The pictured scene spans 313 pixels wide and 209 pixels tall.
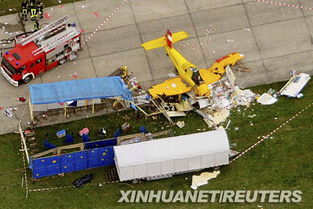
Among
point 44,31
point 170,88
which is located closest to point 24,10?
point 44,31

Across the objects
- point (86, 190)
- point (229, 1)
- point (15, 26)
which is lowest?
point (86, 190)

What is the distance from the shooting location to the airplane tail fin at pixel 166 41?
136 ft

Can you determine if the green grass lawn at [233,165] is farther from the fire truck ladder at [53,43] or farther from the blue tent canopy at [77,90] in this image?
the fire truck ladder at [53,43]

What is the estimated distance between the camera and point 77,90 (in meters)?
39.8

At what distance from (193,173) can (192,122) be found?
327cm

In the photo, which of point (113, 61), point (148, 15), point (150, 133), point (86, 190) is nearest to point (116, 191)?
point (86, 190)

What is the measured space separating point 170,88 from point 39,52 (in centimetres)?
758

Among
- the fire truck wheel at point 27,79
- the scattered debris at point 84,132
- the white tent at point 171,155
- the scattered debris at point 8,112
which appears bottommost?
the white tent at point 171,155

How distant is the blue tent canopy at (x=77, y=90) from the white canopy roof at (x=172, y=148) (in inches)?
149

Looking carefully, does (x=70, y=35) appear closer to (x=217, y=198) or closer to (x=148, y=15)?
(x=148, y=15)

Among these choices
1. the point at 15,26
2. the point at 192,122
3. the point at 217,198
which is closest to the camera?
the point at 217,198

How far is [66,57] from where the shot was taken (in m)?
42.5

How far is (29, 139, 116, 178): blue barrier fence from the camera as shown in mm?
37562

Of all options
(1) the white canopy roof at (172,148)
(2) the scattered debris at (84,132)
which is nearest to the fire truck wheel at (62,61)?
(2) the scattered debris at (84,132)
